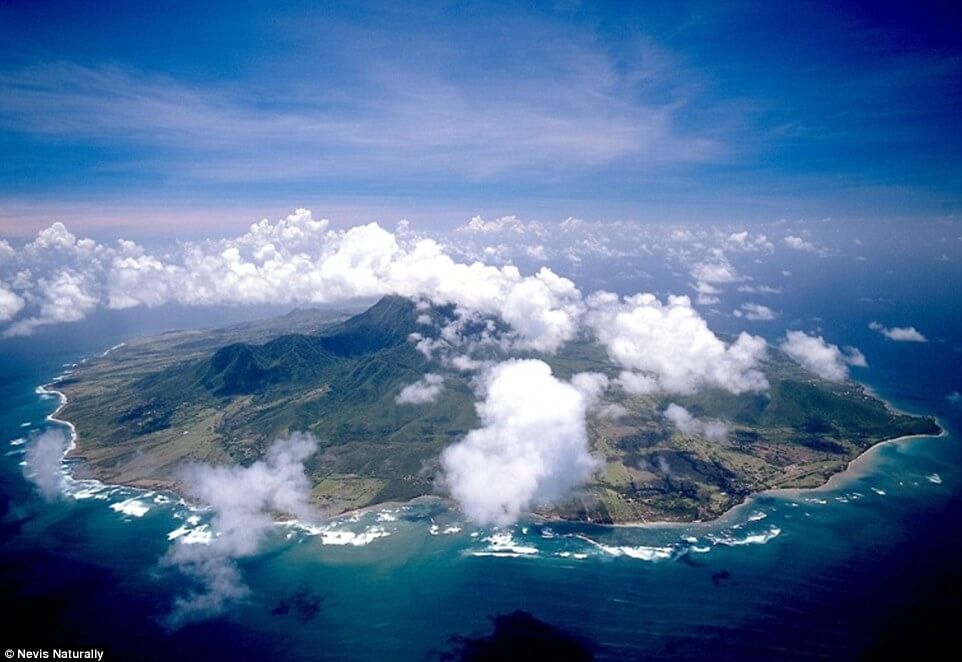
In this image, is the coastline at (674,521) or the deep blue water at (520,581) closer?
the deep blue water at (520,581)

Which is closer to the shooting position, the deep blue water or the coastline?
the deep blue water

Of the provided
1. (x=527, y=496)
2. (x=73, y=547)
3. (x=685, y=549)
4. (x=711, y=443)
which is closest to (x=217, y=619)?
(x=73, y=547)

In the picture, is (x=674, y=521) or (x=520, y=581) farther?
(x=674, y=521)

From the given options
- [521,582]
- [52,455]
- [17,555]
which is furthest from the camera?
[52,455]

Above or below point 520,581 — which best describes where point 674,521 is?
above

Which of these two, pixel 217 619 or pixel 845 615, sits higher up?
pixel 845 615

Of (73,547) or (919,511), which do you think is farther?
(919,511)

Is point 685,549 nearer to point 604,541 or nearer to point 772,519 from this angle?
point 604,541

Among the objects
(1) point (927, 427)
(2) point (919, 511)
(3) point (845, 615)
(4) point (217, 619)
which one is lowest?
(4) point (217, 619)
